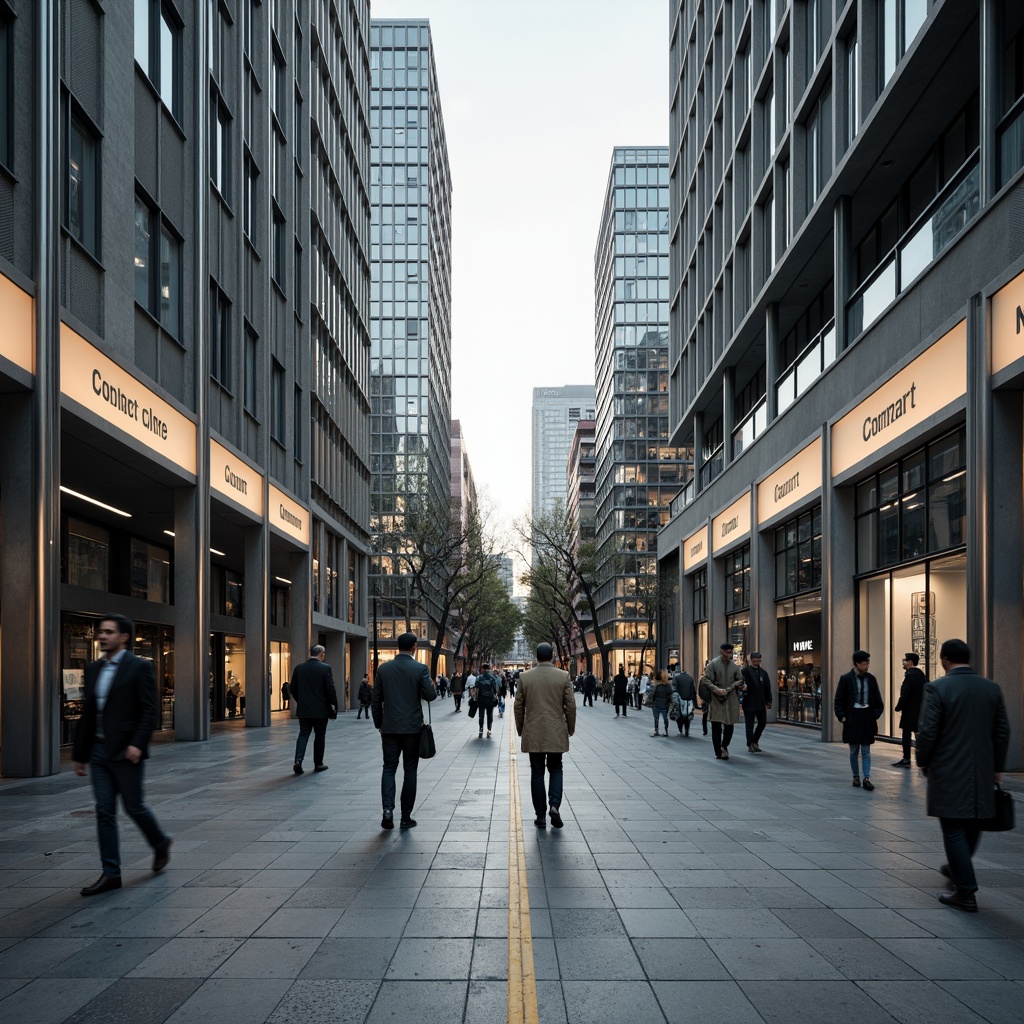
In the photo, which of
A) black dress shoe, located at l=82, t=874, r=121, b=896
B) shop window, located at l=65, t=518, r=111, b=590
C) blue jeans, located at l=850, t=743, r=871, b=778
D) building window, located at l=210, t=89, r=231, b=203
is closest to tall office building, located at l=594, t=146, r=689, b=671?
building window, located at l=210, t=89, r=231, b=203

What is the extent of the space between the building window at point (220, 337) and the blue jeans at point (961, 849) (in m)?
20.0

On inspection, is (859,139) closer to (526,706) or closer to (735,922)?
(526,706)

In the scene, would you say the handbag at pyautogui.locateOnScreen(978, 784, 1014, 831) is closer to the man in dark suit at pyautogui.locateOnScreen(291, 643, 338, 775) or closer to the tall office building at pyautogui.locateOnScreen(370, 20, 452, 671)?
the man in dark suit at pyautogui.locateOnScreen(291, 643, 338, 775)

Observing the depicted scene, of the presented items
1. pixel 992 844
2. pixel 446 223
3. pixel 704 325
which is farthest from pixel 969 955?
pixel 446 223

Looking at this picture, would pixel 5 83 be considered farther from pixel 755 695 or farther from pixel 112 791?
pixel 755 695

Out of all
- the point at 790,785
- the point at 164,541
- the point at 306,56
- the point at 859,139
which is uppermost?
the point at 306,56

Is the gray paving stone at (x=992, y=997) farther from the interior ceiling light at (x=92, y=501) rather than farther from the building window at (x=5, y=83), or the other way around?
the interior ceiling light at (x=92, y=501)

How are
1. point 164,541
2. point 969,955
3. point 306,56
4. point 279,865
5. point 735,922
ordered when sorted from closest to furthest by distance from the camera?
1. point 969,955
2. point 735,922
3. point 279,865
4. point 164,541
5. point 306,56

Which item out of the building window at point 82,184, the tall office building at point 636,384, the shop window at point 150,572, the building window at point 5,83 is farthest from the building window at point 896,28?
the tall office building at point 636,384

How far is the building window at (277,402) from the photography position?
3020 centimetres

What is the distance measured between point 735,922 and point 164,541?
25.0m

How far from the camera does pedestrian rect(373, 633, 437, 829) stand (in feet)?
32.8

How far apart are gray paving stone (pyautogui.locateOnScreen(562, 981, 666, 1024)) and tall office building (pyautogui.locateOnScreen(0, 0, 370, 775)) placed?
10835 millimetres

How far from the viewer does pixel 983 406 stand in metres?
14.3
